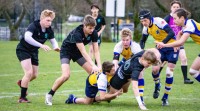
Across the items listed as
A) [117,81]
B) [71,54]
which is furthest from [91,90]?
[71,54]

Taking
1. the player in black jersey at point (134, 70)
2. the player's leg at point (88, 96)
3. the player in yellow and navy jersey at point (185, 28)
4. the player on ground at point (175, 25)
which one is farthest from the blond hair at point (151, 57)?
the player on ground at point (175, 25)

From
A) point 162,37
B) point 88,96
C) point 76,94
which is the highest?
point 162,37

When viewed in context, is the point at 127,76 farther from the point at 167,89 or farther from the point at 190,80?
the point at 190,80

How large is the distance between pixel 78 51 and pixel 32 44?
36.4 inches

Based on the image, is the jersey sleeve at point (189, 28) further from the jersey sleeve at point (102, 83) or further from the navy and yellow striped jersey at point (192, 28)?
the jersey sleeve at point (102, 83)

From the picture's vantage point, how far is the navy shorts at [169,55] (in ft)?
33.3

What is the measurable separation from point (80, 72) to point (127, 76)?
7.05 m

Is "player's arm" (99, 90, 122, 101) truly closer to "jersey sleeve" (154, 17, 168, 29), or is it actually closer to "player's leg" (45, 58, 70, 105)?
"player's leg" (45, 58, 70, 105)

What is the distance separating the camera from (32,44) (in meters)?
9.59

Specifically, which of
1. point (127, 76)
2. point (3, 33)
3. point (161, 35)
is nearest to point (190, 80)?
point (161, 35)

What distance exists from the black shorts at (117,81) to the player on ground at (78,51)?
0.34m

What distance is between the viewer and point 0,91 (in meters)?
11.4

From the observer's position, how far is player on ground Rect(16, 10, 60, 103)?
31.7ft

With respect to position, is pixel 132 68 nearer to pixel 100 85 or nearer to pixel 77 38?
pixel 100 85
